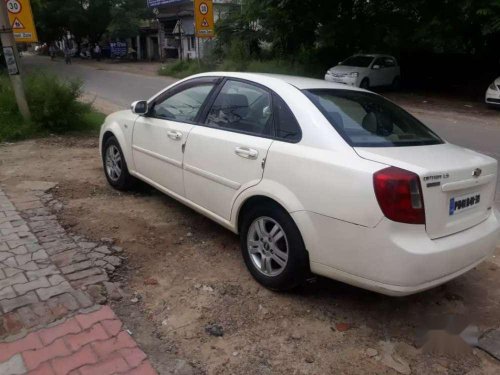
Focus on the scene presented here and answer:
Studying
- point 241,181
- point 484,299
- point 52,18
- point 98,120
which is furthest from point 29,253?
point 52,18

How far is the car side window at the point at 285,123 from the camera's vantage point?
3264 mm

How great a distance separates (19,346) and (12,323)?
0.85 ft

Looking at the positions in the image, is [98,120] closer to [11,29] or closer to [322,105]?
[11,29]

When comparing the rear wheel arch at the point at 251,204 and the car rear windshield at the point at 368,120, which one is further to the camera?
the rear wheel arch at the point at 251,204

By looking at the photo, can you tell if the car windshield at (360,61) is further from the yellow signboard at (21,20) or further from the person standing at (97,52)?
the person standing at (97,52)

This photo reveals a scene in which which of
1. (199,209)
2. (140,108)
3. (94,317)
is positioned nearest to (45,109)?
(140,108)

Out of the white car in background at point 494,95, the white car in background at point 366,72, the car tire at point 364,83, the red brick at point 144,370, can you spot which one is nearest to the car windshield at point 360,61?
the white car in background at point 366,72

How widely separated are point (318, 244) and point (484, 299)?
4.86 feet

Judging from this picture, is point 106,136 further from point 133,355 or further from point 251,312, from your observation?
point 133,355

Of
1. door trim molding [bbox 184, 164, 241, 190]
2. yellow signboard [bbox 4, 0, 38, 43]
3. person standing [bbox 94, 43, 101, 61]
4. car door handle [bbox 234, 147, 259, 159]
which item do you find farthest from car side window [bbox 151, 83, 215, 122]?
person standing [bbox 94, 43, 101, 61]

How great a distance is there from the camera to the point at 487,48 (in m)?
21.1

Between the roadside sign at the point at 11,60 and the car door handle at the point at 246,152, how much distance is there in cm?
660

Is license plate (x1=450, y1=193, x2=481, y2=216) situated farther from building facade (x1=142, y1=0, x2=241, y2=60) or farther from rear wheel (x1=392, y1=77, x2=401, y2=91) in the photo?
building facade (x1=142, y1=0, x2=241, y2=60)

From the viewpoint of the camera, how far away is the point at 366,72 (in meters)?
18.8
